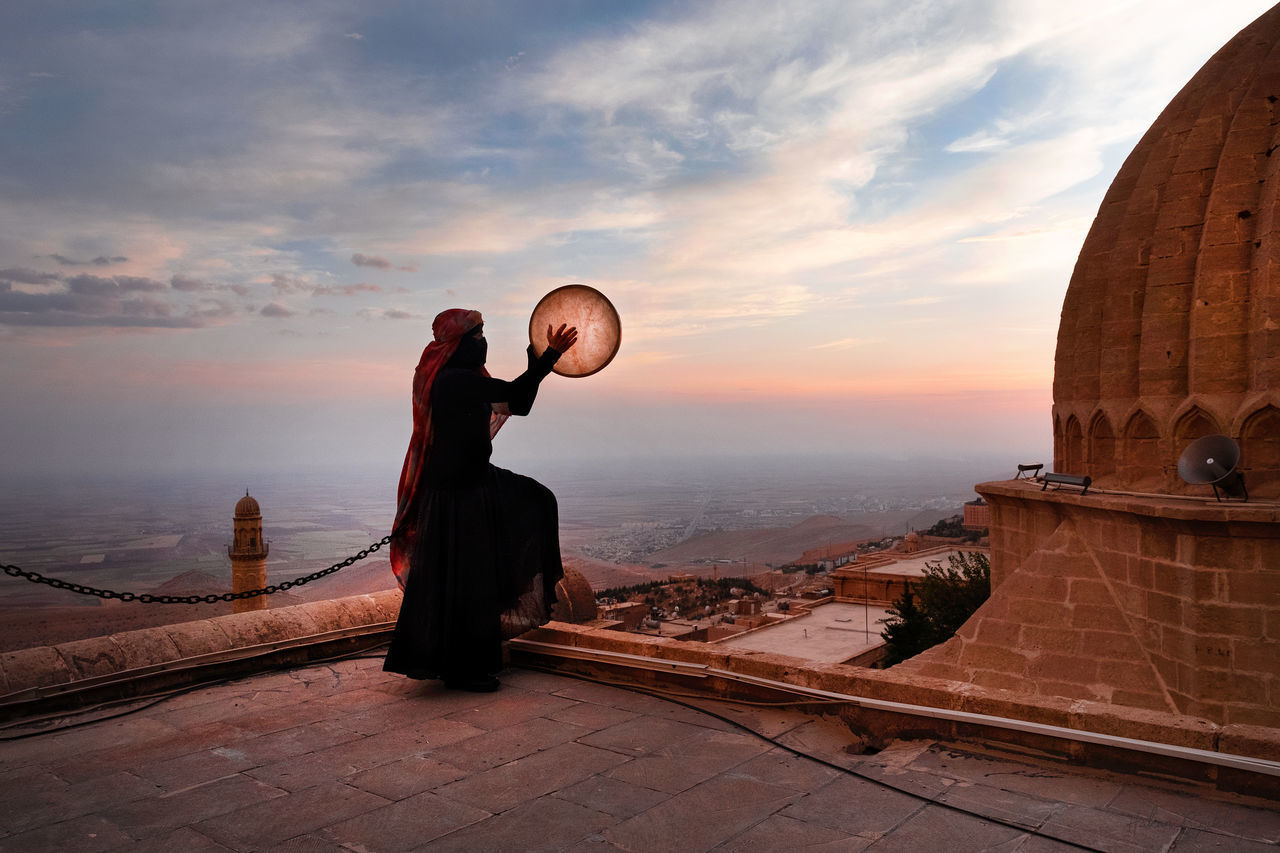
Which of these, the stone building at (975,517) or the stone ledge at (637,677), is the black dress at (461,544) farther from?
the stone building at (975,517)

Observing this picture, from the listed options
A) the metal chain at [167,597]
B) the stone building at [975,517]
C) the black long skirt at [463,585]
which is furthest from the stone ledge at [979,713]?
the stone building at [975,517]

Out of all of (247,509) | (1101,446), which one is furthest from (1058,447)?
(247,509)

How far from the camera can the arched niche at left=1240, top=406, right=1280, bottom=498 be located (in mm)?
7785

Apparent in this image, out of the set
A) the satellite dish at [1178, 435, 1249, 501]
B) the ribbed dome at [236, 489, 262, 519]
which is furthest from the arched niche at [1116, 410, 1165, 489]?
the ribbed dome at [236, 489, 262, 519]

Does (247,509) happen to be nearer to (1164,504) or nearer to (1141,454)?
(1141,454)

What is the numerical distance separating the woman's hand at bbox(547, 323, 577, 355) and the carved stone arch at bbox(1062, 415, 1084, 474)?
7.39 meters

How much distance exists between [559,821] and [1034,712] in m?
2.03

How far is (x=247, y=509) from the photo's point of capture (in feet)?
85.5

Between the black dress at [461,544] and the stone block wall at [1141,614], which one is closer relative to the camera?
the black dress at [461,544]

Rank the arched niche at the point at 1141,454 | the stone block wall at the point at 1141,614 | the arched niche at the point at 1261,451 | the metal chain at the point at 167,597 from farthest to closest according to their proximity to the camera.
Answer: the arched niche at the point at 1141,454 < the arched niche at the point at 1261,451 < the stone block wall at the point at 1141,614 < the metal chain at the point at 167,597

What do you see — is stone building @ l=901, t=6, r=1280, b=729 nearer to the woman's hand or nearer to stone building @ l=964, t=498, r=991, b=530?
the woman's hand

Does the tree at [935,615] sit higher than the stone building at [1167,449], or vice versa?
the stone building at [1167,449]

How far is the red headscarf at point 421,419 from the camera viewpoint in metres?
4.89

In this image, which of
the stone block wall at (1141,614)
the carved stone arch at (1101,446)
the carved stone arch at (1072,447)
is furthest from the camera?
the carved stone arch at (1072,447)
